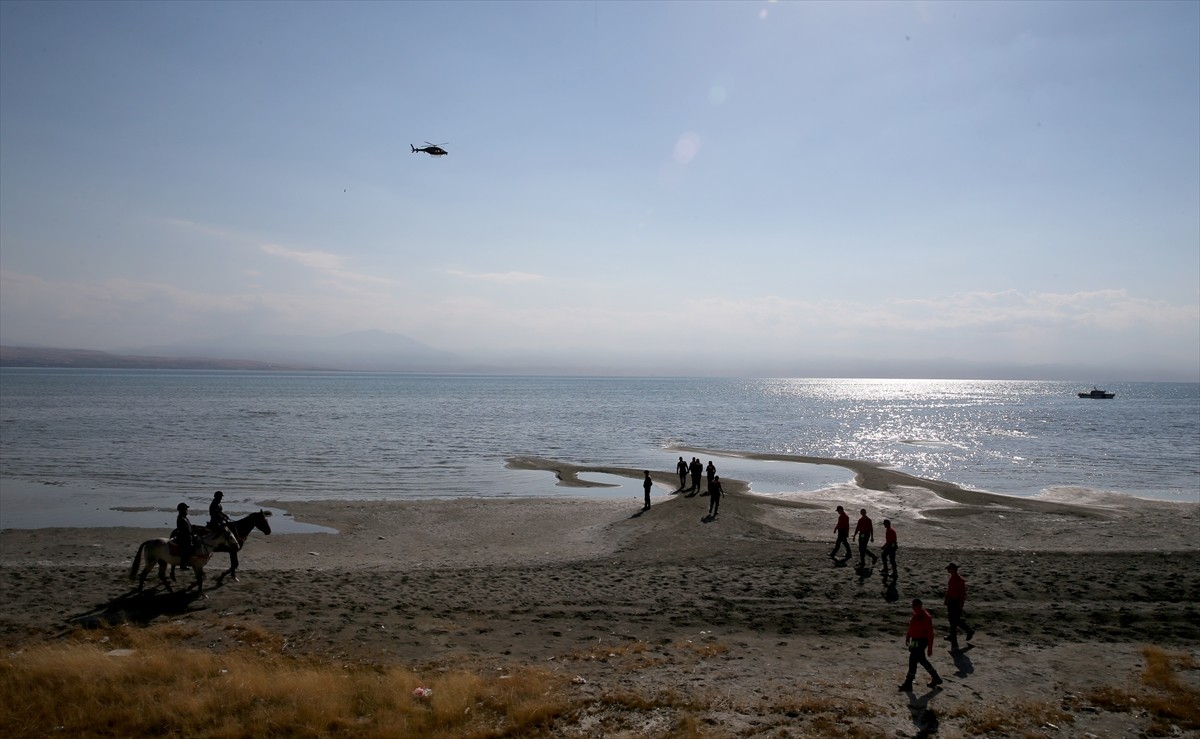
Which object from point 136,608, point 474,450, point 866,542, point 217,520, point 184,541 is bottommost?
point 474,450

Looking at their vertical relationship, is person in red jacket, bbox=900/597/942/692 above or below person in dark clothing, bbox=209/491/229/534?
below

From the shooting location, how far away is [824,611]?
15930 millimetres

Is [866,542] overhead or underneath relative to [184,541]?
underneath

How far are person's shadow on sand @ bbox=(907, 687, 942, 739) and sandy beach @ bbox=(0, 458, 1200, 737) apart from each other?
5cm

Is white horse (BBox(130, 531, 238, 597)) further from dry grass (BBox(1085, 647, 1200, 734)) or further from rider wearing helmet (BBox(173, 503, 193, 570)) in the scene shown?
dry grass (BBox(1085, 647, 1200, 734))

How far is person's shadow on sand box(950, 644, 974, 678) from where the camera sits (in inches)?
487

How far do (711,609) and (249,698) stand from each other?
970cm

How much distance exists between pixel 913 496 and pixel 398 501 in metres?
25.5

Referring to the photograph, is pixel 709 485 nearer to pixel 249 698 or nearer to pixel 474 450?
pixel 249 698

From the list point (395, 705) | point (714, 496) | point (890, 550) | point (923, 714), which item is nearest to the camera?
point (395, 705)

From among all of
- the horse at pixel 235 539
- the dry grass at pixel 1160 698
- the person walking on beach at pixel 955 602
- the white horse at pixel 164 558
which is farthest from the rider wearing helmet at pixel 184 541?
the dry grass at pixel 1160 698

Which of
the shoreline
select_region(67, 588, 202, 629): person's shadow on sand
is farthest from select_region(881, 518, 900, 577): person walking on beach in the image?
select_region(67, 588, 202, 629): person's shadow on sand

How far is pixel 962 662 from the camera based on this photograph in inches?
506

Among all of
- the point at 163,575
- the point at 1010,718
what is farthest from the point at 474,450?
the point at 1010,718
